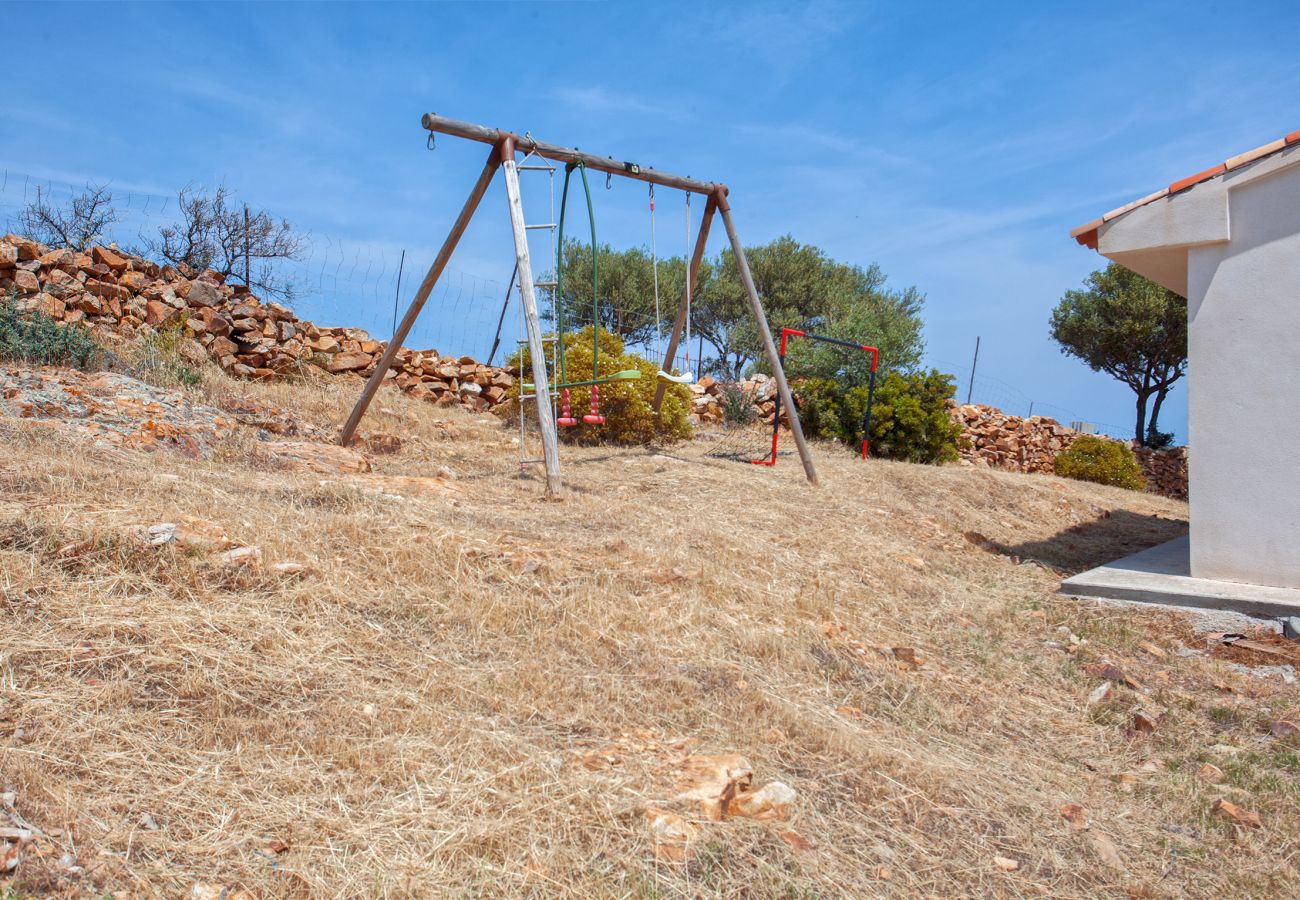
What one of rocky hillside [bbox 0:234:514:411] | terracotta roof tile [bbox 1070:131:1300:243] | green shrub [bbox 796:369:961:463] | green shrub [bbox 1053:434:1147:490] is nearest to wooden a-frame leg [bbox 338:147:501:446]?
rocky hillside [bbox 0:234:514:411]

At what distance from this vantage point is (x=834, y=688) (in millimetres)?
4000

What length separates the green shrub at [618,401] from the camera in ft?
33.0

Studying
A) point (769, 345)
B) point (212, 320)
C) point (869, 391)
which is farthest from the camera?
point (869, 391)

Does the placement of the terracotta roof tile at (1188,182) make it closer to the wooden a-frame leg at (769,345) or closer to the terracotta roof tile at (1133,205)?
the terracotta roof tile at (1133,205)

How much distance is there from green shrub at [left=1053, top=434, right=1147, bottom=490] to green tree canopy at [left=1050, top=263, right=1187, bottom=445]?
5.12 meters

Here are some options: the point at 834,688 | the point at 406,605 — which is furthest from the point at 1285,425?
the point at 406,605

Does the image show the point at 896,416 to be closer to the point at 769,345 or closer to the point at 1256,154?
the point at 769,345

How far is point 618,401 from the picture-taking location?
403 inches

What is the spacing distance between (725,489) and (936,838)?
4873 mm

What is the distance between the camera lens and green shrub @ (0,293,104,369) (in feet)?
24.7

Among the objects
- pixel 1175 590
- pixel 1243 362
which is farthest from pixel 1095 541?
pixel 1243 362

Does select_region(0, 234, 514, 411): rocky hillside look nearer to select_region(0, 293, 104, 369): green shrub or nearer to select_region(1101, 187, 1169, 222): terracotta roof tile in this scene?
select_region(0, 293, 104, 369): green shrub

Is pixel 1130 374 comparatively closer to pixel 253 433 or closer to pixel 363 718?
pixel 253 433

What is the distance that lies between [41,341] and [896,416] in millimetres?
10031
